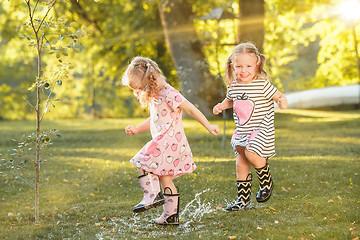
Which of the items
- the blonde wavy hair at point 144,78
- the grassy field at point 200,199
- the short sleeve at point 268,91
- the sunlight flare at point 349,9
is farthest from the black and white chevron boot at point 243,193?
the sunlight flare at point 349,9

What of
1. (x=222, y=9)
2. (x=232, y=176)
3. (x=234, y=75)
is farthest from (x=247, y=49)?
(x=222, y=9)

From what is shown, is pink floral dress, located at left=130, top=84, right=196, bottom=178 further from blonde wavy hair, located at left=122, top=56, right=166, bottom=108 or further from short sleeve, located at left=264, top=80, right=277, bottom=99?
short sleeve, located at left=264, top=80, right=277, bottom=99

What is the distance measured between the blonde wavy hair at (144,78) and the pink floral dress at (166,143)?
94 mm

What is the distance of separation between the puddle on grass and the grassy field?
0.01 m

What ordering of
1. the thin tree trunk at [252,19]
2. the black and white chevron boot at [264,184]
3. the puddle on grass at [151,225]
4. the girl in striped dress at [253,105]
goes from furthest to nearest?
the thin tree trunk at [252,19], the black and white chevron boot at [264,184], the girl in striped dress at [253,105], the puddle on grass at [151,225]

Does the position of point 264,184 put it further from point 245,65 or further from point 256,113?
point 245,65

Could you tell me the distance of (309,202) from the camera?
604 cm

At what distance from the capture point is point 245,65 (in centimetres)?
506

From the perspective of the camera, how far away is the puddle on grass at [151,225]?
4902 millimetres

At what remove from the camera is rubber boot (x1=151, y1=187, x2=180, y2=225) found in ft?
16.2

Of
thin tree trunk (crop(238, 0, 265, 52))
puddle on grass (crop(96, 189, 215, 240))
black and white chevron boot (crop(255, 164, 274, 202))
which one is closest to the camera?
puddle on grass (crop(96, 189, 215, 240))

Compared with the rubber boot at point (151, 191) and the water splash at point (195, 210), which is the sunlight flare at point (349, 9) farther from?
the rubber boot at point (151, 191)

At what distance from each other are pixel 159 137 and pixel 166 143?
0.10 meters

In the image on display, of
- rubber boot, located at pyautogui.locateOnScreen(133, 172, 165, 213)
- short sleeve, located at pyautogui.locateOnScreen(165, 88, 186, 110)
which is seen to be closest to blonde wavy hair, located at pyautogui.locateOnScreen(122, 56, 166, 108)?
short sleeve, located at pyautogui.locateOnScreen(165, 88, 186, 110)
